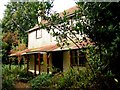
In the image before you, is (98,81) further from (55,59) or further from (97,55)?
(55,59)

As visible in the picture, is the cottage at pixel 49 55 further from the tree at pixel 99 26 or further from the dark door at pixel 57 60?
the tree at pixel 99 26

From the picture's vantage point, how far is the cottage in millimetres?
21109

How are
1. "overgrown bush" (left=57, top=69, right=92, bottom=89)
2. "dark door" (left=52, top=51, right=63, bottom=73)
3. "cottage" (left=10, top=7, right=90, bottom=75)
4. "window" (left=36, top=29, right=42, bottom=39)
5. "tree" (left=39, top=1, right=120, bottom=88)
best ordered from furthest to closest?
1. "window" (left=36, top=29, right=42, bottom=39)
2. "dark door" (left=52, top=51, right=63, bottom=73)
3. "cottage" (left=10, top=7, right=90, bottom=75)
4. "overgrown bush" (left=57, top=69, right=92, bottom=89)
5. "tree" (left=39, top=1, right=120, bottom=88)

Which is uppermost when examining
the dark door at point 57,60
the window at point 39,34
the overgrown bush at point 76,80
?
the window at point 39,34

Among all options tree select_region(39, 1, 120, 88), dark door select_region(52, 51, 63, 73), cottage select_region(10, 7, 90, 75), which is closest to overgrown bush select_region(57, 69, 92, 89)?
tree select_region(39, 1, 120, 88)

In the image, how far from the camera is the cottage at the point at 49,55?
69.3 ft

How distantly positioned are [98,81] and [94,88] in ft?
1.98

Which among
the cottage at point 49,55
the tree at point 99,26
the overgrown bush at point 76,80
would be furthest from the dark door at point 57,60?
the tree at point 99,26

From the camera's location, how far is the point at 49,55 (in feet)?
86.2

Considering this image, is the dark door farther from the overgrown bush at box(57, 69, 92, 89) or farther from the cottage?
the overgrown bush at box(57, 69, 92, 89)

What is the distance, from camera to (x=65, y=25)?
10836mm

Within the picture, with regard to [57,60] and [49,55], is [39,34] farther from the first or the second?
[57,60]

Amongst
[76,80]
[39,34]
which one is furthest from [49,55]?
[76,80]

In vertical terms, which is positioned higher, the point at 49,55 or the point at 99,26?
the point at 99,26
